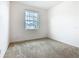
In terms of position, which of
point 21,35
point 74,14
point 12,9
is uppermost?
point 12,9

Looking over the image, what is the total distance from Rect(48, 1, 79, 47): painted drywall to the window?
1.11 metres

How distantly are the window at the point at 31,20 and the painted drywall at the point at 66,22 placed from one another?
43.6 inches

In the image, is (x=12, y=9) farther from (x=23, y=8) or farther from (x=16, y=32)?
(x=16, y=32)

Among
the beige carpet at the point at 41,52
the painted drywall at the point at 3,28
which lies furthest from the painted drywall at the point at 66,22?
the painted drywall at the point at 3,28

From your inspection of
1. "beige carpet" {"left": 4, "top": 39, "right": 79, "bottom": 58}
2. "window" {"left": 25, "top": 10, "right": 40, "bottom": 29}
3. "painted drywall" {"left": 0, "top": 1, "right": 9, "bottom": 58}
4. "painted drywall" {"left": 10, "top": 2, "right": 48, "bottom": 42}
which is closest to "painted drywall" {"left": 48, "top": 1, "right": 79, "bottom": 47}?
"beige carpet" {"left": 4, "top": 39, "right": 79, "bottom": 58}

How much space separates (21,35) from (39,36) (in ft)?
4.53

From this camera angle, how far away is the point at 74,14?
3.48m

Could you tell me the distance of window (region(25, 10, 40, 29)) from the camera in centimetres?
465

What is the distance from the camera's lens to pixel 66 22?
154 inches

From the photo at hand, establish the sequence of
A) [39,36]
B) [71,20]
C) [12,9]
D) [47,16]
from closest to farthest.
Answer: [71,20] < [12,9] < [39,36] < [47,16]

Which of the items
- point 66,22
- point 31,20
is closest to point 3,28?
point 31,20

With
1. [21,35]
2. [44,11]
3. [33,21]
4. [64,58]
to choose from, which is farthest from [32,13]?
[64,58]

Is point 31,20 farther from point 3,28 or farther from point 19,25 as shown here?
point 3,28

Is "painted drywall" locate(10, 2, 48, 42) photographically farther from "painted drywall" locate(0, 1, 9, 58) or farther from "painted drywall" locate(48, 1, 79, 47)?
"painted drywall" locate(0, 1, 9, 58)
